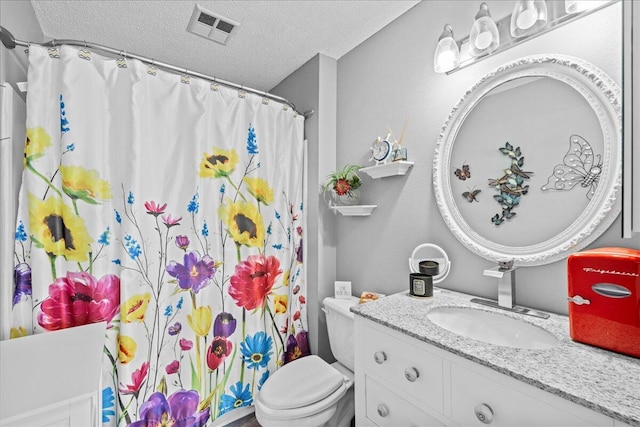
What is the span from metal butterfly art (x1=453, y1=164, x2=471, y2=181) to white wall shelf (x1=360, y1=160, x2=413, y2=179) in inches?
9.8

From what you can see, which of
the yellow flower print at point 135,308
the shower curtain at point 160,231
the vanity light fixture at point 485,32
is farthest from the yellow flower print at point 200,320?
the vanity light fixture at point 485,32

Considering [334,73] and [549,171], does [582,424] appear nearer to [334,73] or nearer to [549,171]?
[549,171]

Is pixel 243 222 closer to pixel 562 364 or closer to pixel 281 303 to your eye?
pixel 281 303

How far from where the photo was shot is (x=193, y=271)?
1.56 metres

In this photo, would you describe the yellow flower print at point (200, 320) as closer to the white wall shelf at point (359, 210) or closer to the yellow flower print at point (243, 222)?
the yellow flower print at point (243, 222)

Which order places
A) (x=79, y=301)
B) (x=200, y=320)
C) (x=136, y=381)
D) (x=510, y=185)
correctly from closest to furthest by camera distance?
(x=510, y=185), (x=79, y=301), (x=136, y=381), (x=200, y=320)

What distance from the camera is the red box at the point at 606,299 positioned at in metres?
0.73

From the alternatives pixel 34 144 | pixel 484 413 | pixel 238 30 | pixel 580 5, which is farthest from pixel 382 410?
pixel 238 30

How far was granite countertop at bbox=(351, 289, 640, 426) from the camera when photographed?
0.57 m

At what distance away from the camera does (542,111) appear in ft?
3.50

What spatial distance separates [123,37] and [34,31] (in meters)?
0.42

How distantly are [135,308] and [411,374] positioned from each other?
1310 mm

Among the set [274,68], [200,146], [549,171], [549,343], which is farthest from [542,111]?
[274,68]

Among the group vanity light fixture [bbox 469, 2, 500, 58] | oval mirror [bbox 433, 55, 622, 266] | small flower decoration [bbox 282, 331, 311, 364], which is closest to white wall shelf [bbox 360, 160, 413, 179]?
oval mirror [bbox 433, 55, 622, 266]
